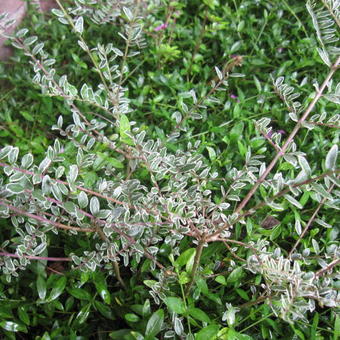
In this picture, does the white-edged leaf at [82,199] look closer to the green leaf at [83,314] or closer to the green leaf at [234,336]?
the green leaf at [83,314]

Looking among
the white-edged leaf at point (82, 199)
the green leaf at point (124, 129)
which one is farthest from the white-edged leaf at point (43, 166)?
the green leaf at point (124, 129)

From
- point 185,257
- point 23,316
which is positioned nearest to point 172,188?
point 185,257

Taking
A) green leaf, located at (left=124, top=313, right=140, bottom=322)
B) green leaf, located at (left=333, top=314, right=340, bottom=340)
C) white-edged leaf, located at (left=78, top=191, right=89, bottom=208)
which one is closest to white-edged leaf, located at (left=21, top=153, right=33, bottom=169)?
white-edged leaf, located at (left=78, top=191, right=89, bottom=208)

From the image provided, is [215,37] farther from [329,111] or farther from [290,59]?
[329,111]

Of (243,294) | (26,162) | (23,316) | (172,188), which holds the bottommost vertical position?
(243,294)

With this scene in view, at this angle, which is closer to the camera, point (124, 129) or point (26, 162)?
point (26, 162)

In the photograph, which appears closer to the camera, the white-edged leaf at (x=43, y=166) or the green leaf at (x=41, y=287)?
the white-edged leaf at (x=43, y=166)

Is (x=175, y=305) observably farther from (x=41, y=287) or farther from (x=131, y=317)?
(x=41, y=287)
